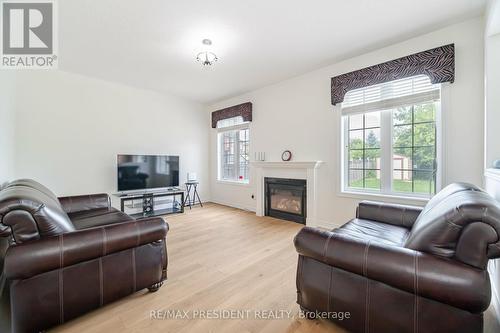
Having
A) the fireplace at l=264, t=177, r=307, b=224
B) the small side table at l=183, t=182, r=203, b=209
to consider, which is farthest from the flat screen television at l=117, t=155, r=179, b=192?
the fireplace at l=264, t=177, r=307, b=224

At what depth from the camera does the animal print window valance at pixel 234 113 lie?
4750 millimetres

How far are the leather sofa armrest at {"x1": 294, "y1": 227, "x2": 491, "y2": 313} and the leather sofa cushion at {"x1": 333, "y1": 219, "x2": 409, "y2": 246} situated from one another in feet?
1.65

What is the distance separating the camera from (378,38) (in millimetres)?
2766

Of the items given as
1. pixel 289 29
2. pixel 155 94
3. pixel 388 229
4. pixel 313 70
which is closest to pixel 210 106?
pixel 155 94

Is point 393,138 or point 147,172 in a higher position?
point 393,138

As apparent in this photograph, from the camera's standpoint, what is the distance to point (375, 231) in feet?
6.33

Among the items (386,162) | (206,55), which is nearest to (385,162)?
(386,162)

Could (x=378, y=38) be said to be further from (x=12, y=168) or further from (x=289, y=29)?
(x=12, y=168)

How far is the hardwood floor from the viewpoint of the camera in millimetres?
1504

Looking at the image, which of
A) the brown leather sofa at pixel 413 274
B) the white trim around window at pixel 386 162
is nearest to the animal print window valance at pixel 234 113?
the white trim around window at pixel 386 162

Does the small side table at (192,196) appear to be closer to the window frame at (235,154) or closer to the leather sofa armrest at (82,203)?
the window frame at (235,154)

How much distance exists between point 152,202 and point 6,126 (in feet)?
7.75

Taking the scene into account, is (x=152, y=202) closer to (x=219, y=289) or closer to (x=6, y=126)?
(x=6, y=126)

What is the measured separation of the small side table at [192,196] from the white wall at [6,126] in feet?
9.45
